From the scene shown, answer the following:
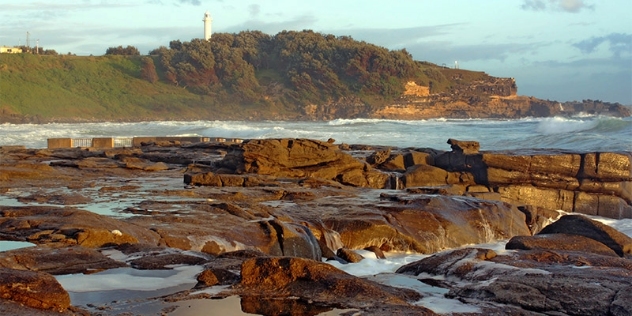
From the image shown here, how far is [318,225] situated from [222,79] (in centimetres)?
9808

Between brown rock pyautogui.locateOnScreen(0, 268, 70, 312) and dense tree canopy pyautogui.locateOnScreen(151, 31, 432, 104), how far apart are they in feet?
322

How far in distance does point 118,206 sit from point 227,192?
2723 millimetres

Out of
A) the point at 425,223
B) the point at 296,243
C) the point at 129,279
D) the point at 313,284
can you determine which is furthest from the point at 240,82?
the point at 313,284

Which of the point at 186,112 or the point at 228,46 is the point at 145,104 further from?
the point at 228,46

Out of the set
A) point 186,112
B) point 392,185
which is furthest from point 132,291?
point 186,112

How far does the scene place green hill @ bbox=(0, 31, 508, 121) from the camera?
99.5 meters

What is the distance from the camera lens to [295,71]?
4232 inches

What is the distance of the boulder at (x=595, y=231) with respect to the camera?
10.3 metres

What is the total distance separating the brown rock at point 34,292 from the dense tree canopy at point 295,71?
9824 centimetres

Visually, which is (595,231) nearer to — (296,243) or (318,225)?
(318,225)

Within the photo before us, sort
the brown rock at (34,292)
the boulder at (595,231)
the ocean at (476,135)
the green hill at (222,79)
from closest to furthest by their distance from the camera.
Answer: the brown rock at (34,292) < the boulder at (595,231) < the ocean at (476,135) < the green hill at (222,79)

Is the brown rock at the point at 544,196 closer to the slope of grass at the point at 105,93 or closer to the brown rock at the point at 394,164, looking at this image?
the brown rock at the point at 394,164

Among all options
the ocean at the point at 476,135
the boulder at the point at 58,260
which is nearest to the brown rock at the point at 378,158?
the boulder at the point at 58,260

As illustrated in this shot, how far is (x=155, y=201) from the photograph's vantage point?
1315 cm
